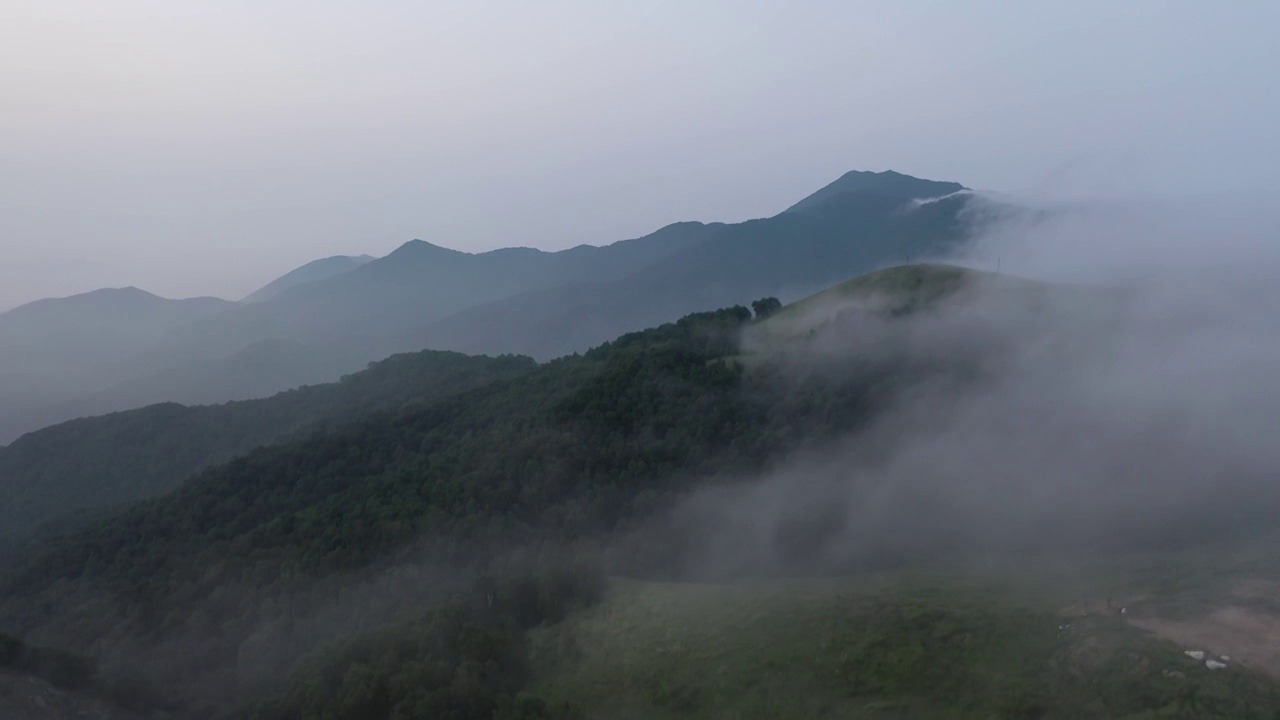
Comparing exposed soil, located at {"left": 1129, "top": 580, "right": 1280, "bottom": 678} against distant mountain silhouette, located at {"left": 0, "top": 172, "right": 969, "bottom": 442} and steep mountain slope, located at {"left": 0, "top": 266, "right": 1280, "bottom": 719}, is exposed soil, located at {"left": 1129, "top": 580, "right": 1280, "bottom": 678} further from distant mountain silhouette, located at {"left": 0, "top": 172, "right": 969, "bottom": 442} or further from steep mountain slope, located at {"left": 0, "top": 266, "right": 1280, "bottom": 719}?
distant mountain silhouette, located at {"left": 0, "top": 172, "right": 969, "bottom": 442}

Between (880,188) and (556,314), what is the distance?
70.0 meters

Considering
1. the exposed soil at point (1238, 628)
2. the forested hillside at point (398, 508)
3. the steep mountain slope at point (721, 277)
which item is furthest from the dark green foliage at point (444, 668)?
the steep mountain slope at point (721, 277)

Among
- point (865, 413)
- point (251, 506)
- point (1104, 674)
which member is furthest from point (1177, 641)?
point (251, 506)

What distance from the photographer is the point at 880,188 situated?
555ft

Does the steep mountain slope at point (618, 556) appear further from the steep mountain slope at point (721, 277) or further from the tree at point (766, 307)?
the steep mountain slope at point (721, 277)

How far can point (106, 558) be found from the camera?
4156cm

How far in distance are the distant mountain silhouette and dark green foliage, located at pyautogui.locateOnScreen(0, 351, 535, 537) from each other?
1644 inches

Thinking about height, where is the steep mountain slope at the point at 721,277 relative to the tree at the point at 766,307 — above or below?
above

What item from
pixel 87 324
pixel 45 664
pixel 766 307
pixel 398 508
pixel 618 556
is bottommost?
pixel 618 556

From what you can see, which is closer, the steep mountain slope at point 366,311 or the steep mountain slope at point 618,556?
the steep mountain slope at point 618,556

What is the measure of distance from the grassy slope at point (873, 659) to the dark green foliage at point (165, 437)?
3842 centimetres

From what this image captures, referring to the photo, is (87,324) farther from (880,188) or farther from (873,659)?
(873,659)

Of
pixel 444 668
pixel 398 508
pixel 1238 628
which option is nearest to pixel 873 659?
pixel 1238 628

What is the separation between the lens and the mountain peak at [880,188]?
160m
